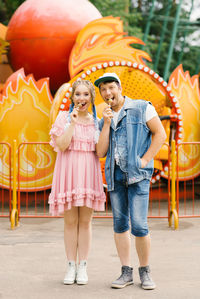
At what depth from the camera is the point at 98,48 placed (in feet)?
28.4

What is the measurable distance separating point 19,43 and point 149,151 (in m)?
5.87

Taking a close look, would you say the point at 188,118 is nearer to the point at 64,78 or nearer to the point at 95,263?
the point at 64,78

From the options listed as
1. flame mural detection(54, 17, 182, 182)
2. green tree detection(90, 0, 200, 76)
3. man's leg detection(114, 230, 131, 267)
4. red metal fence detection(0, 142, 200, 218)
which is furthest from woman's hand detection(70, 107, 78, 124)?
green tree detection(90, 0, 200, 76)

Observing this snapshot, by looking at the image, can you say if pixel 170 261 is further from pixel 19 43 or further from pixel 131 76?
pixel 19 43

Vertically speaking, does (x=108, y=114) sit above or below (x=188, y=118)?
below

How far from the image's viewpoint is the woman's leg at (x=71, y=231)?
13.8 feet

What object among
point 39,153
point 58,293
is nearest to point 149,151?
point 58,293

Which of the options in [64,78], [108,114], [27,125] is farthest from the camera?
[64,78]

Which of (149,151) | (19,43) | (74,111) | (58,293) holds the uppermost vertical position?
(19,43)

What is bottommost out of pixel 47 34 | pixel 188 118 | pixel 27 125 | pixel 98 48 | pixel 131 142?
pixel 131 142

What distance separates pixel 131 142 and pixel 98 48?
4.99 m

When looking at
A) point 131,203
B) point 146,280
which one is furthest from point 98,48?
point 146,280

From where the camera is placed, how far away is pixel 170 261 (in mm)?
5086

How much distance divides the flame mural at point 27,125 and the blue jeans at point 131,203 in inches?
177
